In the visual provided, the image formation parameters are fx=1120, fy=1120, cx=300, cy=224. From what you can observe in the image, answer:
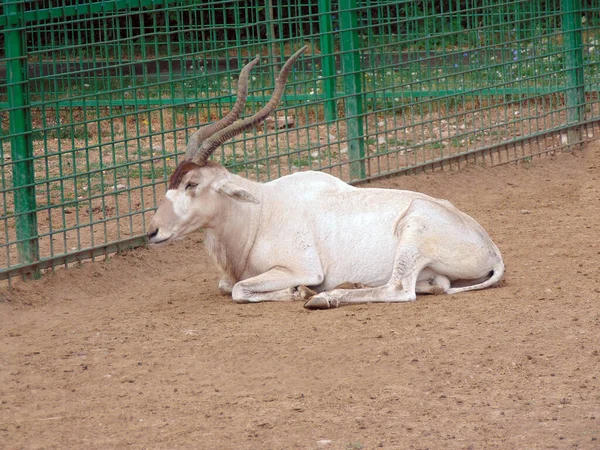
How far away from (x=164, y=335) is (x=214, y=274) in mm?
1574

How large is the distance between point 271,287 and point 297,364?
1.21 metres

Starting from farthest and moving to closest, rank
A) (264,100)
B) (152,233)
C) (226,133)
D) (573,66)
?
(573,66) < (264,100) < (226,133) < (152,233)

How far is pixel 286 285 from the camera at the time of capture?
21.2 ft

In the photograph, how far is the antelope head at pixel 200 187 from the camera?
644 cm

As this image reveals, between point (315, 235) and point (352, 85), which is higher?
point (352, 85)

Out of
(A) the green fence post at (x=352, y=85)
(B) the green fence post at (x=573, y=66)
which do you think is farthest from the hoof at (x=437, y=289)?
(B) the green fence post at (x=573, y=66)

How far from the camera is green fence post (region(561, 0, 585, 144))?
1105 centimetres

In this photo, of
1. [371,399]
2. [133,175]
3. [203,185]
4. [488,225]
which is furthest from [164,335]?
[133,175]

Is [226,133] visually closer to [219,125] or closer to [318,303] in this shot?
[219,125]

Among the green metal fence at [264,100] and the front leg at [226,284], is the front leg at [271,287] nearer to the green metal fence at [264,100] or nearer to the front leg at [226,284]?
the front leg at [226,284]

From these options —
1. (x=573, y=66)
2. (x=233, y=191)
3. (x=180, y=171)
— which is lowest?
(x=233, y=191)

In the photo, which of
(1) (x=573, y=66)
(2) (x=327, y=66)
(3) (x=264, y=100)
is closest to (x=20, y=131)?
(3) (x=264, y=100)

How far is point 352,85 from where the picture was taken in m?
9.35

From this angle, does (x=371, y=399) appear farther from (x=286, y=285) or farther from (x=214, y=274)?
(x=214, y=274)
